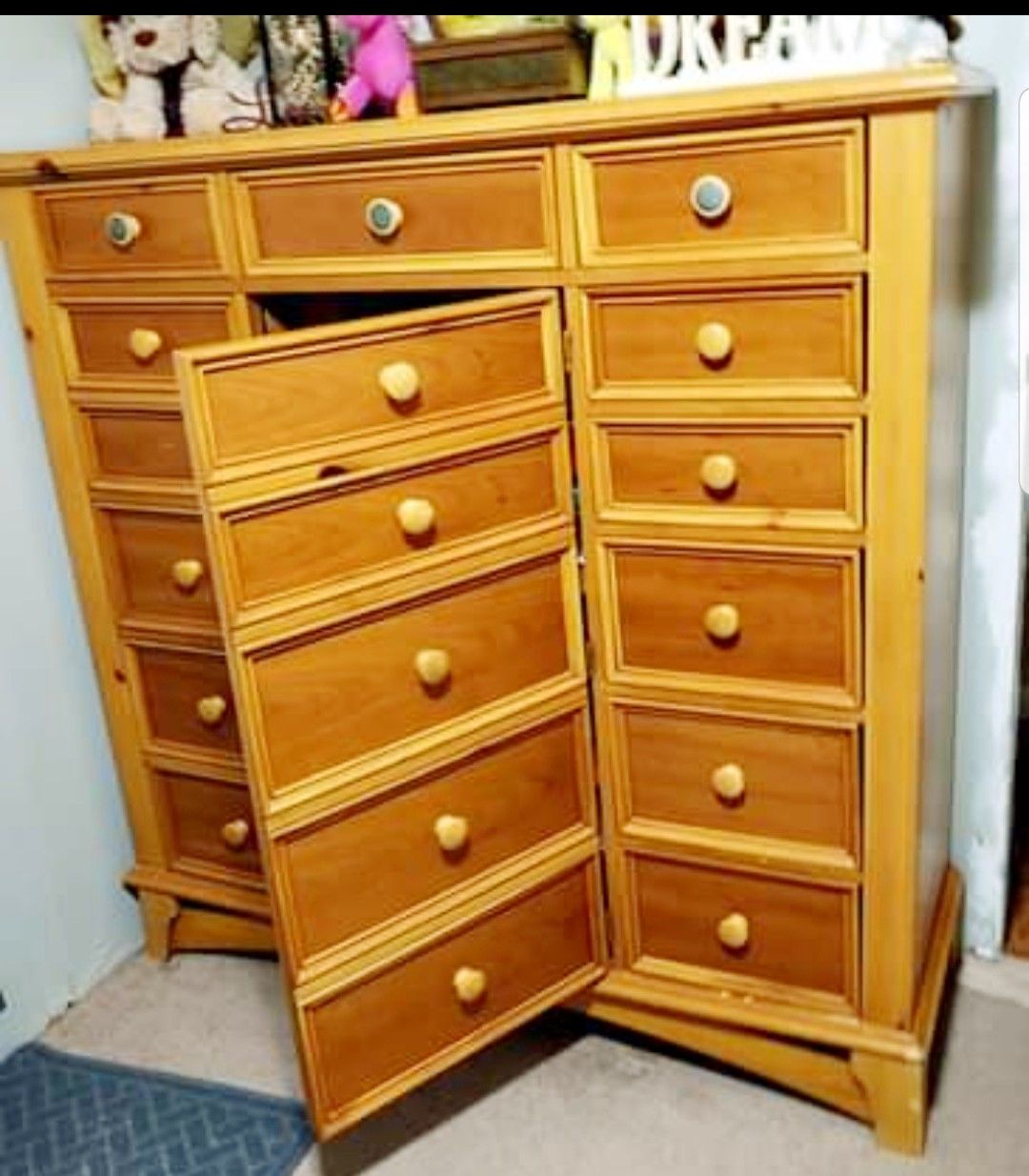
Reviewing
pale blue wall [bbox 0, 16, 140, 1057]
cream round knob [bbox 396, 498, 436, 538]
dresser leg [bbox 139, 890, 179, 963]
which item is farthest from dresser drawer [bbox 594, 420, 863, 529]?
dresser leg [bbox 139, 890, 179, 963]

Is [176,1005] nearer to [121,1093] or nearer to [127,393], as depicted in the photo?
[121,1093]

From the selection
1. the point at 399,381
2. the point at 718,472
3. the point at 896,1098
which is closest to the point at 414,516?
the point at 399,381

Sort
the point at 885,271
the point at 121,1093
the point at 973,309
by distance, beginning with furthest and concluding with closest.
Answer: the point at 121,1093
the point at 973,309
the point at 885,271

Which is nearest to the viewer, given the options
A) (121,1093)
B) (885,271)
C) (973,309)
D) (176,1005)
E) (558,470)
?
(885,271)

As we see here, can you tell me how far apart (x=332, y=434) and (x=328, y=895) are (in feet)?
1.71

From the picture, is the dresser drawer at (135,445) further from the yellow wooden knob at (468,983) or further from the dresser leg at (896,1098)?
the dresser leg at (896,1098)

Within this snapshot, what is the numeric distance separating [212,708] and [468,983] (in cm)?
58

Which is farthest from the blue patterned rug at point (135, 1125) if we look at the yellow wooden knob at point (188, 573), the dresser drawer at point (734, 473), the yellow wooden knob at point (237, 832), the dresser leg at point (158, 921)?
the dresser drawer at point (734, 473)

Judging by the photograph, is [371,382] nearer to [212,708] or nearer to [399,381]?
[399,381]

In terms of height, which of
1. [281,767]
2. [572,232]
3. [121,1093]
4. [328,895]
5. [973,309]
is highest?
[572,232]

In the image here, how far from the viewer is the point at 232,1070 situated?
175 centimetres

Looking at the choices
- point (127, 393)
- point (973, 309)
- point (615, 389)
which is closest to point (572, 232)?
point (615, 389)

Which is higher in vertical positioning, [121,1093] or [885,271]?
[885,271]

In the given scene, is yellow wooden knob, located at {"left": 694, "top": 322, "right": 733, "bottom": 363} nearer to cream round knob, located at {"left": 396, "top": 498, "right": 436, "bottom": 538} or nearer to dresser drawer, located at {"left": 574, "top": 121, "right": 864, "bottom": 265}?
dresser drawer, located at {"left": 574, "top": 121, "right": 864, "bottom": 265}
